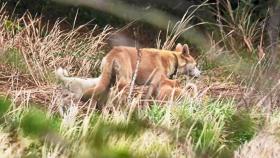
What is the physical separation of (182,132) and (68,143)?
0.72ft

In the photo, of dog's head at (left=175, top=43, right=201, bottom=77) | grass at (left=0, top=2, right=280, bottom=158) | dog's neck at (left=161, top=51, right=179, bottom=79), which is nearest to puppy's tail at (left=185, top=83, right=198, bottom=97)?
grass at (left=0, top=2, right=280, bottom=158)

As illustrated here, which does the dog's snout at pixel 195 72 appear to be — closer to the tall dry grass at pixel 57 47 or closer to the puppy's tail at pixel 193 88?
the puppy's tail at pixel 193 88

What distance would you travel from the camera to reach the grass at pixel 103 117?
101 centimetres

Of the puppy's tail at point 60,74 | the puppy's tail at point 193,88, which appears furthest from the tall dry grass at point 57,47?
the puppy's tail at point 60,74

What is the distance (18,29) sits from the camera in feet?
32.3

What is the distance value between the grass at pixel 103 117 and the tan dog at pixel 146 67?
253 millimetres

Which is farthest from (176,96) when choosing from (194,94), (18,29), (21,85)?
(18,29)

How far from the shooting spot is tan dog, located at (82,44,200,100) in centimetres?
708

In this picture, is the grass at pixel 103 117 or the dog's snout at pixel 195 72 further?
the dog's snout at pixel 195 72

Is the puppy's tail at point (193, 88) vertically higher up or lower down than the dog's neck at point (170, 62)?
lower down

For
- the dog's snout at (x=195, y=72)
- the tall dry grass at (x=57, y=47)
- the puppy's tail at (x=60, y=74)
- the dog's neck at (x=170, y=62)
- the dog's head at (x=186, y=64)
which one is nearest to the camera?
the puppy's tail at (x=60, y=74)

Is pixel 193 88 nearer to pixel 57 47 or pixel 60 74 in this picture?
pixel 57 47

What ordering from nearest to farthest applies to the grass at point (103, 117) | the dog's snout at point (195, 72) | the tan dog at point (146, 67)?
1. the grass at point (103, 117)
2. the tan dog at point (146, 67)
3. the dog's snout at point (195, 72)

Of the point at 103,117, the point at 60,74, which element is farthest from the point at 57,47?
the point at 103,117
